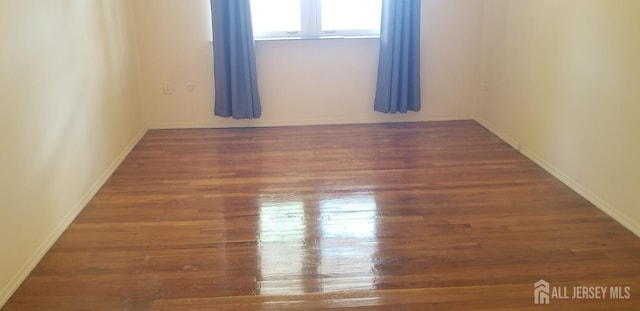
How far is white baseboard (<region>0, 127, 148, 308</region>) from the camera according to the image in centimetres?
222

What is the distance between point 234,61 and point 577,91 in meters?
2.59

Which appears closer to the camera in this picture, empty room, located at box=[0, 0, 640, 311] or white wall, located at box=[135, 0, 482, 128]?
empty room, located at box=[0, 0, 640, 311]

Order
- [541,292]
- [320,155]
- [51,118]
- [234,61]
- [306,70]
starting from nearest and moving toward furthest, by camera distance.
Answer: [541,292], [51,118], [320,155], [234,61], [306,70]

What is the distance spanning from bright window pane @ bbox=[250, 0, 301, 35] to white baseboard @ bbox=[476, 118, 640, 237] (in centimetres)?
195

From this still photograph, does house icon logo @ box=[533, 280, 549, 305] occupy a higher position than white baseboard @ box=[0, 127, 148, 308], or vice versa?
white baseboard @ box=[0, 127, 148, 308]

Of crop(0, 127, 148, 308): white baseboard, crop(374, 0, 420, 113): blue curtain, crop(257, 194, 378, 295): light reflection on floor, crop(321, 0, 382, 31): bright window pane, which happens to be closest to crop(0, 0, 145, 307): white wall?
crop(0, 127, 148, 308): white baseboard

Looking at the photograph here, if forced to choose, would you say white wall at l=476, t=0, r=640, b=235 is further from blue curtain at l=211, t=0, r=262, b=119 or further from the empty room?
→ blue curtain at l=211, t=0, r=262, b=119

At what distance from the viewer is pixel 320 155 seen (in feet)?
13.0

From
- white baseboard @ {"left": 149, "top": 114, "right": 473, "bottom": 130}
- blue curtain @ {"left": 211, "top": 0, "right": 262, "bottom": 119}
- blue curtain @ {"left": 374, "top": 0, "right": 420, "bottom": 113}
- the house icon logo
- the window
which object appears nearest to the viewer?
the house icon logo

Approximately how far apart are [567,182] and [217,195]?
2196 millimetres

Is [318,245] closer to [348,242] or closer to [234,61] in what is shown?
[348,242]

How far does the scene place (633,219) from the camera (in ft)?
8.89

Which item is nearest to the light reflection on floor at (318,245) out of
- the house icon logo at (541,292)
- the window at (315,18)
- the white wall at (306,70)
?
A: the house icon logo at (541,292)

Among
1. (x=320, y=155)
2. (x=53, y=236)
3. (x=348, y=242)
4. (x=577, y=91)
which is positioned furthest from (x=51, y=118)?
(x=577, y=91)
